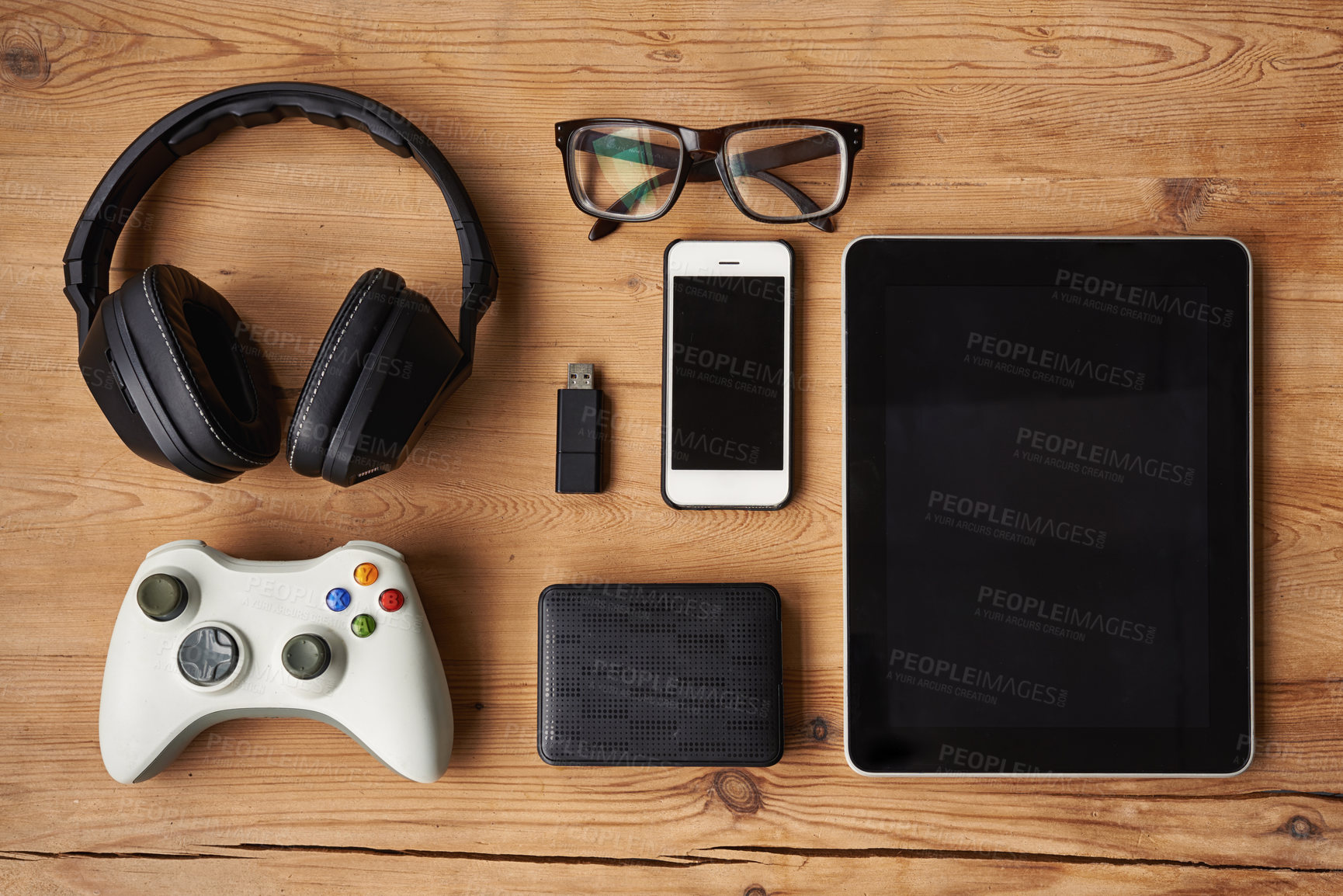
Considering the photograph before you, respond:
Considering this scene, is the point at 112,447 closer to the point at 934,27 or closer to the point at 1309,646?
the point at 934,27

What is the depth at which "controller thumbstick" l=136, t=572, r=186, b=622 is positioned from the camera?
0.63m

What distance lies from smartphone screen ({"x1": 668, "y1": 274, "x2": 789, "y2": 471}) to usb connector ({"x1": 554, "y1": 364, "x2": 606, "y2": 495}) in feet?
0.22

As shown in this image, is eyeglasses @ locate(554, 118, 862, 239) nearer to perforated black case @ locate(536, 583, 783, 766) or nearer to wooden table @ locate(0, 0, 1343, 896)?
wooden table @ locate(0, 0, 1343, 896)

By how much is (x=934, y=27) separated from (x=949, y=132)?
10cm

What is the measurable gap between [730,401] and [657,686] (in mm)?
253

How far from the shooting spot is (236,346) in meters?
0.68

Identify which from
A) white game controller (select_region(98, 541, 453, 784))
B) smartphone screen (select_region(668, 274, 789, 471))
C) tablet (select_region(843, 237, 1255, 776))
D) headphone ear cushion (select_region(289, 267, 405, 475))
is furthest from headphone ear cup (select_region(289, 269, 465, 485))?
tablet (select_region(843, 237, 1255, 776))

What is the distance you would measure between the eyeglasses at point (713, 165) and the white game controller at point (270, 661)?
1.23 feet

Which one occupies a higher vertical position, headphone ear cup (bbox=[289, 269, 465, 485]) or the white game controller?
headphone ear cup (bbox=[289, 269, 465, 485])

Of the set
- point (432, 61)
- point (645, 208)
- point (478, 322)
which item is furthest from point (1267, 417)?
point (432, 61)

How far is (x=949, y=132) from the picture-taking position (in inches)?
28.3

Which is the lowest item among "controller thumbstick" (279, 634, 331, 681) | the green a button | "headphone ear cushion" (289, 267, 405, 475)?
"controller thumbstick" (279, 634, 331, 681)

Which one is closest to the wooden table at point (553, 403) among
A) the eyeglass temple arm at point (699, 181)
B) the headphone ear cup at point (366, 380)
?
the eyeglass temple arm at point (699, 181)

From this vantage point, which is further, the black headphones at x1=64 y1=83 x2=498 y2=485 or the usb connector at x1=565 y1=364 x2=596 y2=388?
the usb connector at x1=565 y1=364 x2=596 y2=388
